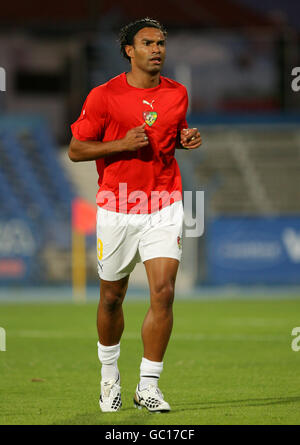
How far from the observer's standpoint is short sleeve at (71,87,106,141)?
23.2ft

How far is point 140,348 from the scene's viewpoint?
1166 cm

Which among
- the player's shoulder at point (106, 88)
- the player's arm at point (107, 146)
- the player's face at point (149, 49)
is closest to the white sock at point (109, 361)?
the player's arm at point (107, 146)

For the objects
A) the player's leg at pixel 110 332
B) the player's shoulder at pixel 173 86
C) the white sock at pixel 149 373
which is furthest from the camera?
the player's shoulder at pixel 173 86

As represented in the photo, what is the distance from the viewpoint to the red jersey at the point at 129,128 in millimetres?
7105

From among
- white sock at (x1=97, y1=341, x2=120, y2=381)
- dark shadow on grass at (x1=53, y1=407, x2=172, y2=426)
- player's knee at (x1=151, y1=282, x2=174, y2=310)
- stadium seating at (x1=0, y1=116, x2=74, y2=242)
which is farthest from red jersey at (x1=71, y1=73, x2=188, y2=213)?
stadium seating at (x1=0, y1=116, x2=74, y2=242)

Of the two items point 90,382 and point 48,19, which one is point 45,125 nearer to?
point 48,19

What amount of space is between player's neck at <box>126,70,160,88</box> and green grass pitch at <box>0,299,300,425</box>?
2167 mm

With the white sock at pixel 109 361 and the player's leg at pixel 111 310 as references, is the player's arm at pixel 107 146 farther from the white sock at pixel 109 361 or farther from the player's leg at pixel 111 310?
the white sock at pixel 109 361

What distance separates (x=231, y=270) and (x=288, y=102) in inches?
306

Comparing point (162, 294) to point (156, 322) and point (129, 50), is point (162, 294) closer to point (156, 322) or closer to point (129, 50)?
point (156, 322)

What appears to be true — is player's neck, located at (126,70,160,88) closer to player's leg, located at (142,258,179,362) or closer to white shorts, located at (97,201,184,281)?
white shorts, located at (97,201,184,281)

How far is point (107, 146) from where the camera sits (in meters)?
7.00

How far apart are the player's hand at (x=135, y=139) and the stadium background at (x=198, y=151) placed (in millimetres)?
14225
